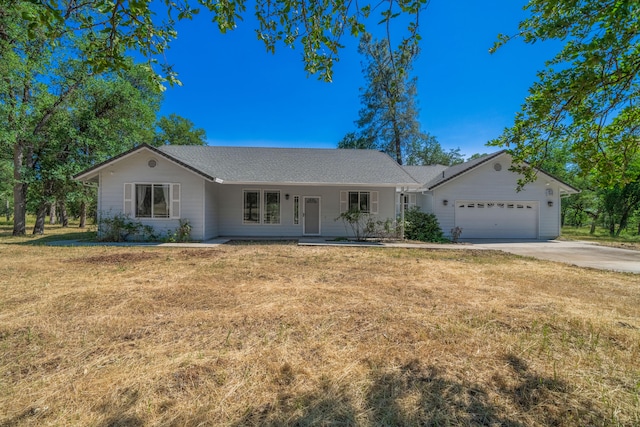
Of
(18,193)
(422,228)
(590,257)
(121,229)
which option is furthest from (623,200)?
(18,193)

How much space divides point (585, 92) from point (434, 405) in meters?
3.45

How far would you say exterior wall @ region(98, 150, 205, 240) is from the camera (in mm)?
11766

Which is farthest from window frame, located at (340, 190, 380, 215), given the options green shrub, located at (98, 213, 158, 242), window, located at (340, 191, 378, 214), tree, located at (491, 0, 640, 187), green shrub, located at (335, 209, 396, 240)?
tree, located at (491, 0, 640, 187)

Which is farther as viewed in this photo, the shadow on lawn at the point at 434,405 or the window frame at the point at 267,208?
the window frame at the point at 267,208

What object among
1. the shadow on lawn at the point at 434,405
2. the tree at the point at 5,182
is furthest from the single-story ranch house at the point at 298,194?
the shadow on lawn at the point at 434,405

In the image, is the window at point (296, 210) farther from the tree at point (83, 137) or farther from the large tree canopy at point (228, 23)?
the large tree canopy at point (228, 23)

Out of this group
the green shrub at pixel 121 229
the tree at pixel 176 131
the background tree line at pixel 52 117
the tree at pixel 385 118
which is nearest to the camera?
the green shrub at pixel 121 229

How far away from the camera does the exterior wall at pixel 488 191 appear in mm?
14633

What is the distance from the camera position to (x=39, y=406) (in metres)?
2.13

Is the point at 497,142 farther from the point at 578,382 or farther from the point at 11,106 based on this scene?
the point at 11,106

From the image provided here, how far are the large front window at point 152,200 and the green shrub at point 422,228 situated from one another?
11115mm

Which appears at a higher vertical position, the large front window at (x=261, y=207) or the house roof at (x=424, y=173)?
the house roof at (x=424, y=173)

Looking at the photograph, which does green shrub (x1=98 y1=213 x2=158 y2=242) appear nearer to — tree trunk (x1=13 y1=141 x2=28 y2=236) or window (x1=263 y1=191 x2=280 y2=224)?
window (x1=263 y1=191 x2=280 y2=224)

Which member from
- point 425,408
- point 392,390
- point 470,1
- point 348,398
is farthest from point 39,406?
point 470,1
